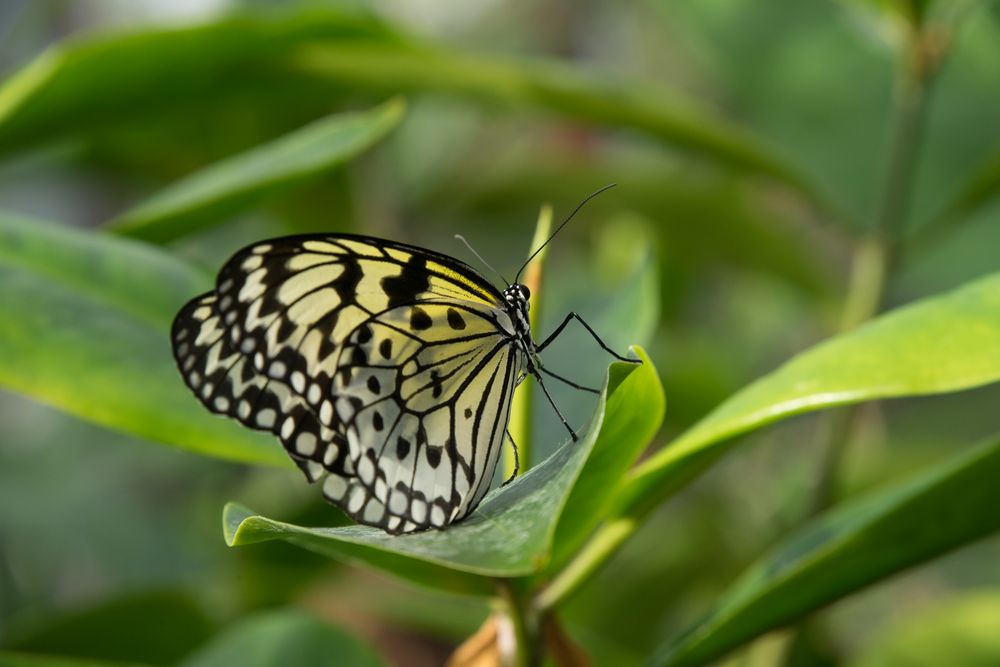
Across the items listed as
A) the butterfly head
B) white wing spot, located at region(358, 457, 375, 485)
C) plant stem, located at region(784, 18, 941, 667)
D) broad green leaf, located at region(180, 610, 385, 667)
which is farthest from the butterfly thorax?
plant stem, located at region(784, 18, 941, 667)

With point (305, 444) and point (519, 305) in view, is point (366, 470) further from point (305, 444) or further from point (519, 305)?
point (519, 305)

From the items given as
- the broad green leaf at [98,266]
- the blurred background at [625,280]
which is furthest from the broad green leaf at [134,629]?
the broad green leaf at [98,266]

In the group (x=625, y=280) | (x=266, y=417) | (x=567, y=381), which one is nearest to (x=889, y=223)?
(x=625, y=280)

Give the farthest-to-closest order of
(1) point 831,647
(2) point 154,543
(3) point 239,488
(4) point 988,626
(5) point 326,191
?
(3) point 239,488 < (2) point 154,543 < (5) point 326,191 < (1) point 831,647 < (4) point 988,626

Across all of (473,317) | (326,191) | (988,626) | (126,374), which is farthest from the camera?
(326,191)

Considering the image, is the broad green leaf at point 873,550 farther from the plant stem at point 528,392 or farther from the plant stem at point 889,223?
the plant stem at point 889,223

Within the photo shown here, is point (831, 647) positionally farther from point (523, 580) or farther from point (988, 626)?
point (523, 580)

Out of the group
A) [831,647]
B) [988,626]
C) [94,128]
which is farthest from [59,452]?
[988,626]
